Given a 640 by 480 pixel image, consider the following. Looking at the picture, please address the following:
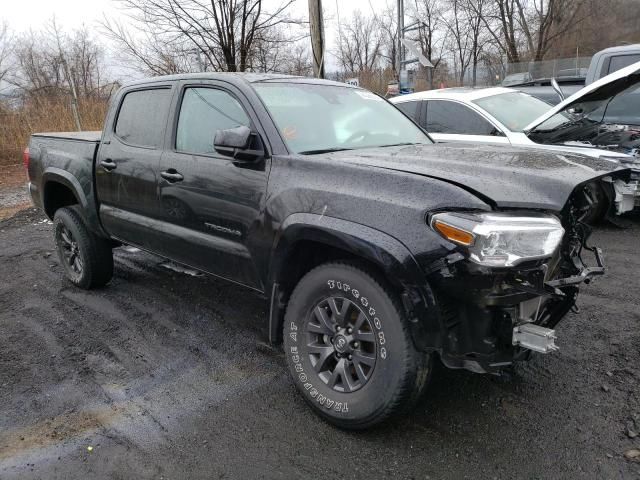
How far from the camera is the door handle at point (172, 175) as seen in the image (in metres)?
3.40

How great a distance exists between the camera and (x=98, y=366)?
344cm

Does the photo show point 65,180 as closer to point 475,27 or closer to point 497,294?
point 497,294

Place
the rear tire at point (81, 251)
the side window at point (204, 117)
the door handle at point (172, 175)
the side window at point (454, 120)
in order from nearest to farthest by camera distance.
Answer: the side window at point (204, 117) < the door handle at point (172, 175) < the rear tire at point (81, 251) < the side window at point (454, 120)

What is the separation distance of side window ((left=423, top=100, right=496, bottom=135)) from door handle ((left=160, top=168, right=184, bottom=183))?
14.6 ft

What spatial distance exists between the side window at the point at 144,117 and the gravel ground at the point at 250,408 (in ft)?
4.77

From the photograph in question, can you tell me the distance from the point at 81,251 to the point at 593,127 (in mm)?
5878

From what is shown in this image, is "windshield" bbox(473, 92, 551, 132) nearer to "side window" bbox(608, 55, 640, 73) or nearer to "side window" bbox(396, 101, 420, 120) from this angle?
"side window" bbox(396, 101, 420, 120)

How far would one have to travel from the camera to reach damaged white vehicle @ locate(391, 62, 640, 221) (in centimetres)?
540

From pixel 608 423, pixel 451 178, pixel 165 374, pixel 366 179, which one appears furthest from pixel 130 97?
pixel 608 423

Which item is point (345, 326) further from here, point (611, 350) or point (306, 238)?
point (611, 350)

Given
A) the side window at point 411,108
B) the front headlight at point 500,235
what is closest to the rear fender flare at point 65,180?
the front headlight at point 500,235

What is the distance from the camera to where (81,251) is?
15.3 ft

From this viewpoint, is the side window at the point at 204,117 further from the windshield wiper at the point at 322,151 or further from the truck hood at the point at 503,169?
the truck hood at the point at 503,169

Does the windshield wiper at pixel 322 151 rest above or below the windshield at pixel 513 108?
below
